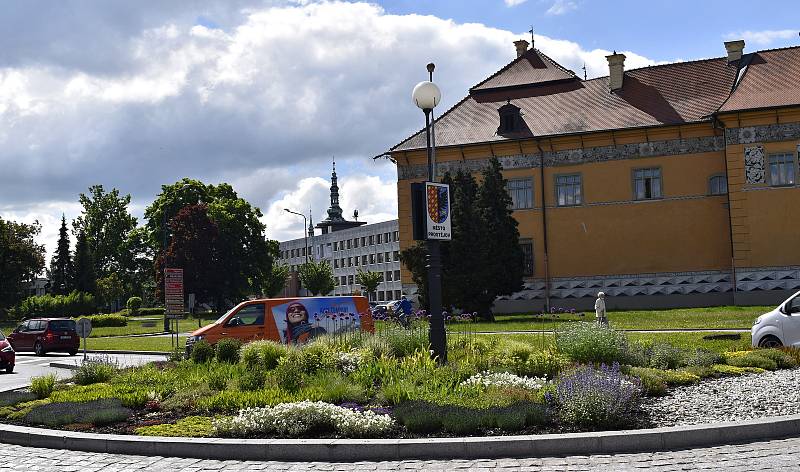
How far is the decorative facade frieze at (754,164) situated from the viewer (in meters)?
43.9

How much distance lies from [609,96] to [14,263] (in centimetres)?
5685

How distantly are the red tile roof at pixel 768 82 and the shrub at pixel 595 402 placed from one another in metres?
37.0

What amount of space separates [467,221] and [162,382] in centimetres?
2808

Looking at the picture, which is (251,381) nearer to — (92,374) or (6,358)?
(92,374)

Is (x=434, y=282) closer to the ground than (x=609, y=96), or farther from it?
closer to the ground

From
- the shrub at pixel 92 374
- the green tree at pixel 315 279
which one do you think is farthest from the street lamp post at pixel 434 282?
the green tree at pixel 315 279

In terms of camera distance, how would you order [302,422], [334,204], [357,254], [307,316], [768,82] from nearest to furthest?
[302,422] < [307,316] < [768,82] < [357,254] < [334,204]

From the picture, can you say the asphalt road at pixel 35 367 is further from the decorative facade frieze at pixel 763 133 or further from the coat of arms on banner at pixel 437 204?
the decorative facade frieze at pixel 763 133

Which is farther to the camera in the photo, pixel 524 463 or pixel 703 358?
pixel 703 358

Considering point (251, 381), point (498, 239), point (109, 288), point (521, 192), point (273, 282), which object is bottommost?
point (251, 381)

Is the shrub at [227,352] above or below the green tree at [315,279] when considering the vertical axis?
below

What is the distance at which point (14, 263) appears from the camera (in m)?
79.5

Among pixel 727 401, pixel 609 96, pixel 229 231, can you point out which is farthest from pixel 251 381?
pixel 229 231

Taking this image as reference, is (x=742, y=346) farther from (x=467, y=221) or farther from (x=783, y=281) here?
(x=783, y=281)
